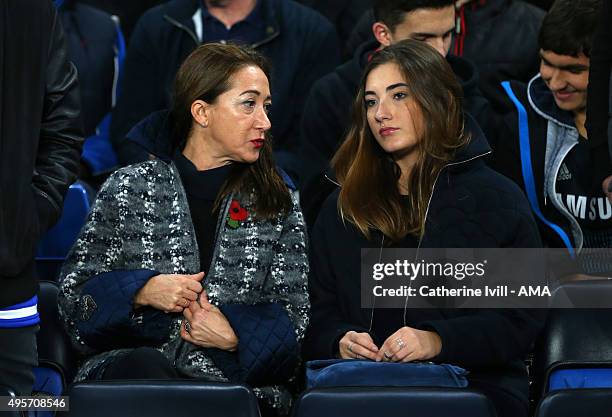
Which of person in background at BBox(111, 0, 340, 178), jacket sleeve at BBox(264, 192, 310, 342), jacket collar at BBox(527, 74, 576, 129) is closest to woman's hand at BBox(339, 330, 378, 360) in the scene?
jacket sleeve at BBox(264, 192, 310, 342)

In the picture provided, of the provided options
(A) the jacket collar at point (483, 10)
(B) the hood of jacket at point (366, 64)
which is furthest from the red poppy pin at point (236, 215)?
(A) the jacket collar at point (483, 10)

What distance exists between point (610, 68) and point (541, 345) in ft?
2.82

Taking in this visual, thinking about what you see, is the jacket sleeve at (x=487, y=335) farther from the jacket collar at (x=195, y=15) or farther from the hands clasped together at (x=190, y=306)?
the jacket collar at (x=195, y=15)

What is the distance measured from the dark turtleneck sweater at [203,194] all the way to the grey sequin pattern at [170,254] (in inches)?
2.2

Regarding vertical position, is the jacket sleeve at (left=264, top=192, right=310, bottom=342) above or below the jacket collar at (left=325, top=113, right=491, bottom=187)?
below

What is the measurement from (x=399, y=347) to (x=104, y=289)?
86 cm

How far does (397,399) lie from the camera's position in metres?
2.71

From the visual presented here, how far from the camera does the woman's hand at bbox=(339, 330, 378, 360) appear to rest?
129 inches

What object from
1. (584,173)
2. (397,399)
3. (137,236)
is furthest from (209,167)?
(584,173)

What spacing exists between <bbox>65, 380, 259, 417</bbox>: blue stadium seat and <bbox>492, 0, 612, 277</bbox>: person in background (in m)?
1.67

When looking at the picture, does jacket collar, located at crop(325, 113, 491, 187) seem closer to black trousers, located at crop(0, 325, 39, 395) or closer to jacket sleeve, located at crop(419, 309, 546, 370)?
jacket sleeve, located at crop(419, 309, 546, 370)

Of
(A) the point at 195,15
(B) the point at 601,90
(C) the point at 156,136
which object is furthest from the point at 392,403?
(A) the point at 195,15

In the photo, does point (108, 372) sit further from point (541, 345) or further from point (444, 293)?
point (541, 345)

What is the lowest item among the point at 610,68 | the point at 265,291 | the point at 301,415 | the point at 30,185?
the point at 301,415
